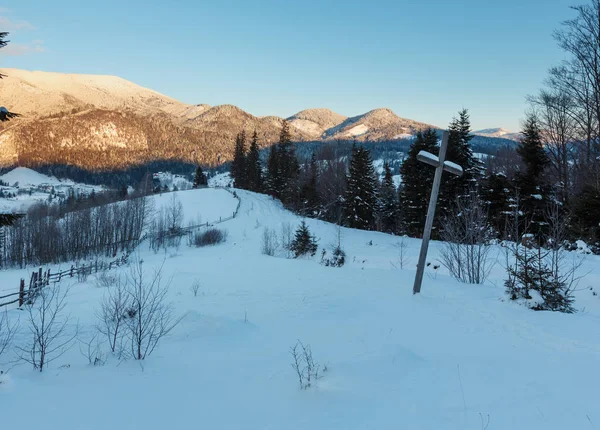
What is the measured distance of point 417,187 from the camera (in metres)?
31.6

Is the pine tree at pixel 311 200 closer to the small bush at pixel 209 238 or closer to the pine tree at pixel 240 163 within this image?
the small bush at pixel 209 238

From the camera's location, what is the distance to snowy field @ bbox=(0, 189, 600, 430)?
3549 mm

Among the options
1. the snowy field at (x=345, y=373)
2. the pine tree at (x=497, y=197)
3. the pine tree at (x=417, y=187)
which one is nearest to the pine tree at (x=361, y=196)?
the pine tree at (x=417, y=187)

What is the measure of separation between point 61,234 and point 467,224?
51805mm

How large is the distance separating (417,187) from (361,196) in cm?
855

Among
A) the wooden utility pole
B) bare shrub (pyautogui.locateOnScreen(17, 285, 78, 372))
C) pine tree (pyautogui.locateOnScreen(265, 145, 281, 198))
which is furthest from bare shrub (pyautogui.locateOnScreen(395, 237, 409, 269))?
pine tree (pyautogui.locateOnScreen(265, 145, 281, 198))

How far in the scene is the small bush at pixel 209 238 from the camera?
111 feet

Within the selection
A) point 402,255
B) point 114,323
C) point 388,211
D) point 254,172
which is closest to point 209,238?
point 402,255

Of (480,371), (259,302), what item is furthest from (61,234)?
(480,371)

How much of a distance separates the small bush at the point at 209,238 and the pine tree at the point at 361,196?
49.6ft

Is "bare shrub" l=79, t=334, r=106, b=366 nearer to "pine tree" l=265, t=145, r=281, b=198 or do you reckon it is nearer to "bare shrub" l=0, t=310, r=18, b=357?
"bare shrub" l=0, t=310, r=18, b=357

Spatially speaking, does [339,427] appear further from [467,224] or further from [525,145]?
Answer: [525,145]

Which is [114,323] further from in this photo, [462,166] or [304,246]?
[462,166]

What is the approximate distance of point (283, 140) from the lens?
207 ft
